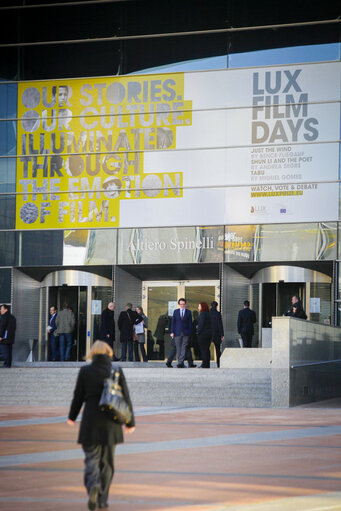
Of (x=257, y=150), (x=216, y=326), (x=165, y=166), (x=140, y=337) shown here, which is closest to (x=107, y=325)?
(x=140, y=337)

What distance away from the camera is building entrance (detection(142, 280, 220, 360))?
30188 mm

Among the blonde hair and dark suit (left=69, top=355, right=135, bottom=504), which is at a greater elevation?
the blonde hair

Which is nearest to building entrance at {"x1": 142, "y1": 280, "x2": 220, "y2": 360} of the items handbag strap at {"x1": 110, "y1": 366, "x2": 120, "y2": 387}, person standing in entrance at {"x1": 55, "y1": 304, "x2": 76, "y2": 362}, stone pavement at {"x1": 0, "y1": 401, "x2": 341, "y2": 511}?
person standing in entrance at {"x1": 55, "y1": 304, "x2": 76, "y2": 362}

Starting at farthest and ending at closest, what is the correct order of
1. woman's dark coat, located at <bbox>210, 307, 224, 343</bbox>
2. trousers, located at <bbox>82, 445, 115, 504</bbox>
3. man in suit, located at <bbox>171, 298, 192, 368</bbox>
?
woman's dark coat, located at <bbox>210, 307, 224, 343</bbox> < man in suit, located at <bbox>171, 298, 192, 368</bbox> < trousers, located at <bbox>82, 445, 115, 504</bbox>

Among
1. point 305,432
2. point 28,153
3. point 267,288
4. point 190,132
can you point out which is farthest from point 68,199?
point 305,432

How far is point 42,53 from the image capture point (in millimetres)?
31906

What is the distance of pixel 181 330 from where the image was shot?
73.7ft

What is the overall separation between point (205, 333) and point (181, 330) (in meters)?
0.57

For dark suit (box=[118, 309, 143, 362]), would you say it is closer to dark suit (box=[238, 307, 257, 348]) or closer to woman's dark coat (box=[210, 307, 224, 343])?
dark suit (box=[238, 307, 257, 348])

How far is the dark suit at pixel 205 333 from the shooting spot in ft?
73.3

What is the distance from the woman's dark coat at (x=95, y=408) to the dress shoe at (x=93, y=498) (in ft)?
1.20

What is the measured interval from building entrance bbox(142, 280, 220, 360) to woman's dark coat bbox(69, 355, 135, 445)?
2245 cm

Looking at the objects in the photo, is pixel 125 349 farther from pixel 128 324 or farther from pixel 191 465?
pixel 191 465

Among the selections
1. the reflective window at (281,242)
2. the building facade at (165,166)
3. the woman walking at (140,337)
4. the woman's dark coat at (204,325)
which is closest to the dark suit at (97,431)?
the woman's dark coat at (204,325)
